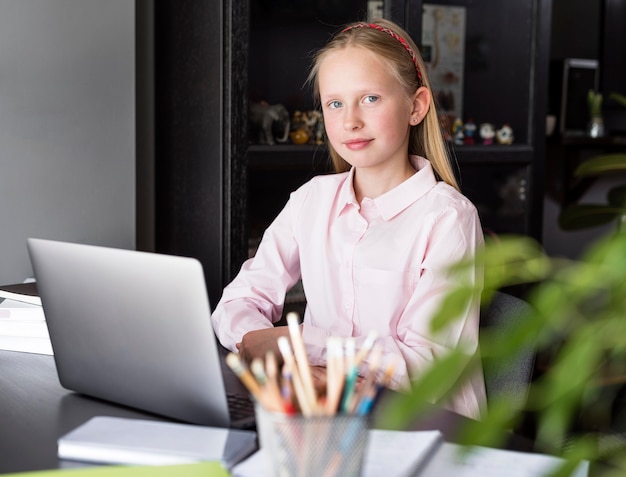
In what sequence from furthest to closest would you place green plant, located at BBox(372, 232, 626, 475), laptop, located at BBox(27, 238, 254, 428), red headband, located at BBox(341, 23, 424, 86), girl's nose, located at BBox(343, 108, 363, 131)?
1. red headband, located at BBox(341, 23, 424, 86)
2. girl's nose, located at BBox(343, 108, 363, 131)
3. laptop, located at BBox(27, 238, 254, 428)
4. green plant, located at BBox(372, 232, 626, 475)

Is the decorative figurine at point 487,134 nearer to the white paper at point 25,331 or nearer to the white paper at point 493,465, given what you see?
the white paper at point 25,331

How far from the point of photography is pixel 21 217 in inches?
87.8

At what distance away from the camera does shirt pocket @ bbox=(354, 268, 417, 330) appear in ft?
5.34

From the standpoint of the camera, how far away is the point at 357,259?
5.53 feet

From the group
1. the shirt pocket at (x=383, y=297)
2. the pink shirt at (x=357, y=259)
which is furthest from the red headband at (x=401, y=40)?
the shirt pocket at (x=383, y=297)

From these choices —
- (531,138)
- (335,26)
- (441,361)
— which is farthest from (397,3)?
(441,361)

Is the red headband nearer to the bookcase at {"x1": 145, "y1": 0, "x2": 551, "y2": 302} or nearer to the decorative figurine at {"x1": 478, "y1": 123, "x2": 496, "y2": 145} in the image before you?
the bookcase at {"x1": 145, "y1": 0, "x2": 551, "y2": 302}

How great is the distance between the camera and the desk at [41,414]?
0.93m

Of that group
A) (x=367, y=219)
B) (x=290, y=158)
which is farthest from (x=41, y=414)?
(x=290, y=158)

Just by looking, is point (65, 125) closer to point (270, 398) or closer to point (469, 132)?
point (469, 132)

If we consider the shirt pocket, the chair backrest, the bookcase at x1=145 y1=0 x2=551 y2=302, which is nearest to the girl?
the shirt pocket

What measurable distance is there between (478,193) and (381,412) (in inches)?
78.1

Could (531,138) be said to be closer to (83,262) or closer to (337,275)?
(337,275)

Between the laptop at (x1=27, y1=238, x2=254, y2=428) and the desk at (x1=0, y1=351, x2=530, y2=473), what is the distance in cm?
2
